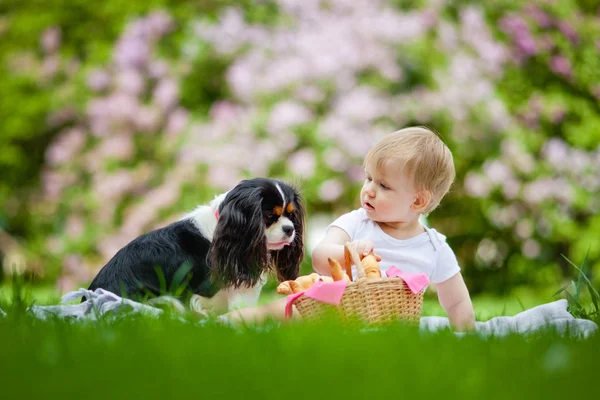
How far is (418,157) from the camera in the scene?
3088 millimetres

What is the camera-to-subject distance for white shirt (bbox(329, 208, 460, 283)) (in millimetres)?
3199

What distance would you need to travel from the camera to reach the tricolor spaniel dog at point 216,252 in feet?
10.5

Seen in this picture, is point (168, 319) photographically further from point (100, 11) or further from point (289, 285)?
point (100, 11)

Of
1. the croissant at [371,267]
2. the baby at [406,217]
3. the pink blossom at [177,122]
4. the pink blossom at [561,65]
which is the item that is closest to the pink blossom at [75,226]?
the pink blossom at [177,122]

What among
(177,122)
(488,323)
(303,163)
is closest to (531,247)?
(303,163)

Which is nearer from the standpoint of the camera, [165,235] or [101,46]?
[165,235]

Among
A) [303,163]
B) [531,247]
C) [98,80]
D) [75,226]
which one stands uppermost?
[98,80]

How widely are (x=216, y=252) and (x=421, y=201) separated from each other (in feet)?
2.88

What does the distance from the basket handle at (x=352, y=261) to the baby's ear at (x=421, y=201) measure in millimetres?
439

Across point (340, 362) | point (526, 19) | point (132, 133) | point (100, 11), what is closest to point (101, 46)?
point (100, 11)

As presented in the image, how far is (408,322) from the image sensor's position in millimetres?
2680

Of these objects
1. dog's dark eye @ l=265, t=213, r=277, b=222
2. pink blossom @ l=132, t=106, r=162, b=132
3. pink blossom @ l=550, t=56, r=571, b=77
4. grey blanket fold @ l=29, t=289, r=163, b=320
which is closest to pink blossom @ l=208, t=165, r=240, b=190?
pink blossom @ l=132, t=106, r=162, b=132

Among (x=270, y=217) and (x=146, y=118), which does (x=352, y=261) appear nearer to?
(x=270, y=217)

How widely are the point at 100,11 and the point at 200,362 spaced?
320 inches
